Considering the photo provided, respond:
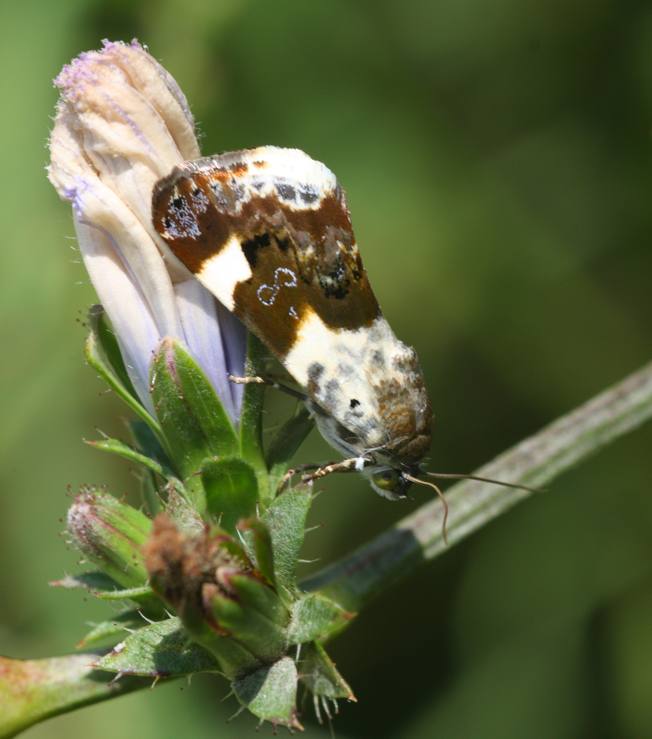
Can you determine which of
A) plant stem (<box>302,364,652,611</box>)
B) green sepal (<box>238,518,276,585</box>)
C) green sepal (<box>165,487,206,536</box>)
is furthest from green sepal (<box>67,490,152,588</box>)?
plant stem (<box>302,364,652,611</box>)

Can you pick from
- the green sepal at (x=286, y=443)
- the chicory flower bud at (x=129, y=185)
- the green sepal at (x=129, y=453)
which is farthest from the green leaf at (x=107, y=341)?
the green sepal at (x=286, y=443)

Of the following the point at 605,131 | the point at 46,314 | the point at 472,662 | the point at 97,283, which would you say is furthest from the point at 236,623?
the point at 605,131

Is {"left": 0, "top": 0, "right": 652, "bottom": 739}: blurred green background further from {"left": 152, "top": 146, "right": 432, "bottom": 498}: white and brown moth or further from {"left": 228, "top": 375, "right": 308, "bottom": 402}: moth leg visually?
{"left": 152, "top": 146, "right": 432, "bottom": 498}: white and brown moth

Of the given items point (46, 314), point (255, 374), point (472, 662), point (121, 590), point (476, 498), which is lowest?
point (472, 662)

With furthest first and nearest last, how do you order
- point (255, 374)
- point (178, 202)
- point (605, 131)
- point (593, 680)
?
point (605, 131) < point (593, 680) < point (255, 374) < point (178, 202)

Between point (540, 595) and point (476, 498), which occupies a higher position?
point (476, 498)

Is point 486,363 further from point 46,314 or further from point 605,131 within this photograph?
point 46,314

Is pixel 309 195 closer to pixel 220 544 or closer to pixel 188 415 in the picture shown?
pixel 188 415
